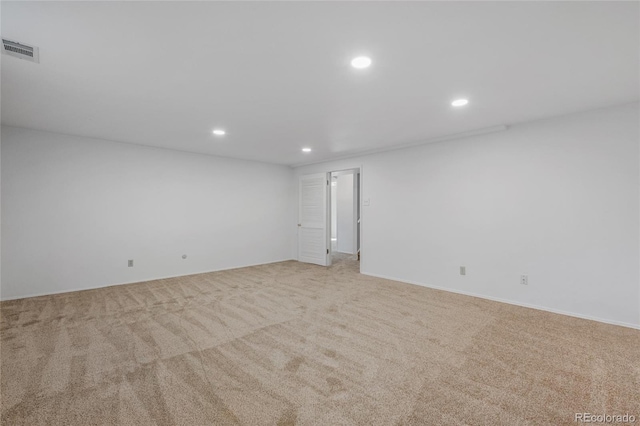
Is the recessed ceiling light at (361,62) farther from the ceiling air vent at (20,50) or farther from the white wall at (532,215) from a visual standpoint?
the white wall at (532,215)

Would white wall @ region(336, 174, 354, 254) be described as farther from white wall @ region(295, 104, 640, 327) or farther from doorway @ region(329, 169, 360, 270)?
white wall @ region(295, 104, 640, 327)

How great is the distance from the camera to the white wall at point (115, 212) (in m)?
3.92

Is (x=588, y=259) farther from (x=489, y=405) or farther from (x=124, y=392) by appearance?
(x=124, y=392)

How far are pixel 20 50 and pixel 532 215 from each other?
5387 millimetres

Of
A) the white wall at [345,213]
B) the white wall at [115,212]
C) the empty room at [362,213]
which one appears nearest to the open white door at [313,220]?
the empty room at [362,213]

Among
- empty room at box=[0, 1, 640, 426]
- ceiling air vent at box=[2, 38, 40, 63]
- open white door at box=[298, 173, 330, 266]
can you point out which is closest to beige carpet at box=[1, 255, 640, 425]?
empty room at box=[0, 1, 640, 426]

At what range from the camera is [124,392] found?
1.89 metres

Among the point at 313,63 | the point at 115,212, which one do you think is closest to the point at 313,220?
the point at 115,212

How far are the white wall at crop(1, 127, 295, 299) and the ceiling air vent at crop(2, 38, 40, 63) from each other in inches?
107

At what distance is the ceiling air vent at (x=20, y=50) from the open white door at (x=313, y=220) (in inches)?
193

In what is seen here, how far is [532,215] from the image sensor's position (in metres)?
3.58

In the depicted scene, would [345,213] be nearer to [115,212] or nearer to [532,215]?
[532,215]

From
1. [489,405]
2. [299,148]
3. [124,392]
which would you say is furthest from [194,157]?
[489,405]

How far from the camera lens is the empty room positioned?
5.73 feet
